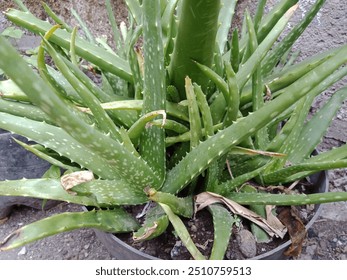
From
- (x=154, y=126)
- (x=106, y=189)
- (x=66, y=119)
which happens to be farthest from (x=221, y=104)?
(x=66, y=119)

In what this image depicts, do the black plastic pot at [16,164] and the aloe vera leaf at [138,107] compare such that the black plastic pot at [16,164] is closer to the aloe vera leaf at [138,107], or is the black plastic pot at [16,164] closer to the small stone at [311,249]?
the aloe vera leaf at [138,107]

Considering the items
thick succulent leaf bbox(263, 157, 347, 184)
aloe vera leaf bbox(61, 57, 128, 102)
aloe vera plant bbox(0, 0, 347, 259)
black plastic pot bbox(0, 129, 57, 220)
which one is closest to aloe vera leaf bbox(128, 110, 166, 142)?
aloe vera plant bbox(0, 0, 347, 259)

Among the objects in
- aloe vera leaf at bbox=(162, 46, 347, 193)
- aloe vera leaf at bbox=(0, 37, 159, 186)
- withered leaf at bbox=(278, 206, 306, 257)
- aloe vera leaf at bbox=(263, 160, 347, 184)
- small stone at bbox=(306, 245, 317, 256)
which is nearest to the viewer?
aloe vera leaf at bbox=(0, 37, 159, 186)

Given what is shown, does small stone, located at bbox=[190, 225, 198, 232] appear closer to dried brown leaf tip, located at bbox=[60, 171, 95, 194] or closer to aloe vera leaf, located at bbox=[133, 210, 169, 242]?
aloe vera leaf, located at bbox=[133, 210, 169, 242]

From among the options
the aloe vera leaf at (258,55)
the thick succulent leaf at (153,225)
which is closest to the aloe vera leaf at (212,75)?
the aloe vera leaf at (258,55)

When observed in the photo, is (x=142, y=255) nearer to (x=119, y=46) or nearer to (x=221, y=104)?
(x=221, y=104)

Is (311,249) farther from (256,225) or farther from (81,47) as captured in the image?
(81,47)
